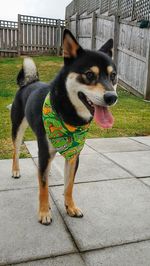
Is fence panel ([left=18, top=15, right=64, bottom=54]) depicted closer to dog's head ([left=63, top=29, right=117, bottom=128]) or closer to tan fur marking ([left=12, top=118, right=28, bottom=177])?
tan fur marking ([left=12, top=118, right=28, bottom=177])

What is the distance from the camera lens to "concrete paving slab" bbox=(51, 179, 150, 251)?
2539mm

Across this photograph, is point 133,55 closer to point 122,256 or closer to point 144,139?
point 144,139

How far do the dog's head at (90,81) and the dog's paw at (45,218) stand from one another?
0.97m

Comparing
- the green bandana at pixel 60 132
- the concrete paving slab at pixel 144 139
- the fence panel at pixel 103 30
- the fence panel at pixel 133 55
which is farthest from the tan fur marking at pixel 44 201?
the fence panel at pixel 103 30

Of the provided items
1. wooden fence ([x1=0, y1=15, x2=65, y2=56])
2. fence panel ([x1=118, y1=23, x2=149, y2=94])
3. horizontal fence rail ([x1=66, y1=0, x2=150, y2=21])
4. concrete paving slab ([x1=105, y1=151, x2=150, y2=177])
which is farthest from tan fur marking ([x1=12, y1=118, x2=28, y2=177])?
wooden fence ([x1=0, y1=15, x2=65, y2=56])

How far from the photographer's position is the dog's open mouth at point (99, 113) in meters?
2.41

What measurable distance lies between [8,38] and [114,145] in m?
13.1

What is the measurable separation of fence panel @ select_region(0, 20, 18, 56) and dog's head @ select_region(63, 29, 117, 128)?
48.5ft

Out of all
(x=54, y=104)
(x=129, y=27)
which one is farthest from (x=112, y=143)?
(x=129, y=27)

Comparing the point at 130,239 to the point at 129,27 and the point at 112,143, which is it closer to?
the point at 112,143

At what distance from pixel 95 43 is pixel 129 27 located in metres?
3.54

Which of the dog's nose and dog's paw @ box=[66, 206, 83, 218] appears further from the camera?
dog's paw @ box=[66, 206, 83, 218]

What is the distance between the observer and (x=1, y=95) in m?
9.02

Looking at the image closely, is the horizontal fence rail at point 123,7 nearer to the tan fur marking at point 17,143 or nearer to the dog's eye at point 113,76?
the tan fur marking at point 17,143
